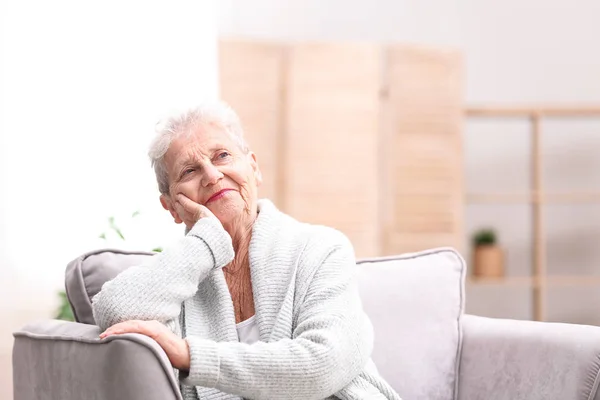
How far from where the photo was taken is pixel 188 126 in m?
1.89

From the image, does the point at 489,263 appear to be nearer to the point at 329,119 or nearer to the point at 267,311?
the point at 329,119

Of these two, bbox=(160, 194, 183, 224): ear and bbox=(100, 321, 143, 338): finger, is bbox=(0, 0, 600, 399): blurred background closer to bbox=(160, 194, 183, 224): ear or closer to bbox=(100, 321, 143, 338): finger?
bbox=(160, 194, 183, 224): ear

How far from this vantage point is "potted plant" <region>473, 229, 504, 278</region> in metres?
4.74

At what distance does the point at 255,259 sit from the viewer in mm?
1835

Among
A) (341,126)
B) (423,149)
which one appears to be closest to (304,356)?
(341,126)

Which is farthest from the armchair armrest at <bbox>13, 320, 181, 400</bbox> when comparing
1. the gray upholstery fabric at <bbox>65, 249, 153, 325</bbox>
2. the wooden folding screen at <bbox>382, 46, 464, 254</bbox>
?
the wooden folding screen at <bbox>382, 46, 464, 254</bbox>

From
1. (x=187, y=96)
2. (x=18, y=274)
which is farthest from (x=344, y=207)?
(x=18, y=274)

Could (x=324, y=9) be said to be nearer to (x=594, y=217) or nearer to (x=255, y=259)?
(x=594, y=217)

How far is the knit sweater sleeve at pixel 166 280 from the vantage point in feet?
5.45

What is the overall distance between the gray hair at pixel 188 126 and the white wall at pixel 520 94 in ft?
10.5

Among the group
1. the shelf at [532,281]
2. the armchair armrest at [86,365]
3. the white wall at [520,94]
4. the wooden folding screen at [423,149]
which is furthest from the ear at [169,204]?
the white wall at [520,94]

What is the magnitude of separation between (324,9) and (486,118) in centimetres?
110

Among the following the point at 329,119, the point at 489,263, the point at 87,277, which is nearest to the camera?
the point at 87,277

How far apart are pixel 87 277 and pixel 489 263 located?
3.15 metres
